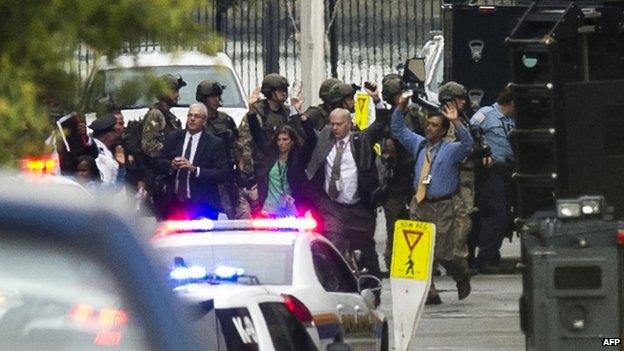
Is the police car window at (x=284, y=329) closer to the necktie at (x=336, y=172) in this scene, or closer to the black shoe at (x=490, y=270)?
the necktie at (x=336, y=172)

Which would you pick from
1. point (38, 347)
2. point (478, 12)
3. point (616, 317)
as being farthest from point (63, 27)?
point (478, 12)

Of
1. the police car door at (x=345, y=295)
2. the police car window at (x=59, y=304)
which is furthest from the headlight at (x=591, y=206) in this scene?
the police car window at (x=59, y=304)

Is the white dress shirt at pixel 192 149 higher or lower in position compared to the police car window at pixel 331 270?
lower

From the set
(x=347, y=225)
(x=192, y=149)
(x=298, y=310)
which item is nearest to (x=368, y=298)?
(x=298, y=310)

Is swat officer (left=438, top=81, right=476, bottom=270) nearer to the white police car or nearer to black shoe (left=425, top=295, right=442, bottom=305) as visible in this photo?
black shoe (left=425, top=295, right=442, bottom=305)

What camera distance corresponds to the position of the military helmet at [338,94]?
66.2 ft

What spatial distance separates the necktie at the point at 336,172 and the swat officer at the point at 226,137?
973 mm

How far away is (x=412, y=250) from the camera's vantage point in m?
14.6

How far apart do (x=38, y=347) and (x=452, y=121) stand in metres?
13.9

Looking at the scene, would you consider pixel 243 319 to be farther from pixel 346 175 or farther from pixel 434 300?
pixel 434 300

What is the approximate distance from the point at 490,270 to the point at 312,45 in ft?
11.2

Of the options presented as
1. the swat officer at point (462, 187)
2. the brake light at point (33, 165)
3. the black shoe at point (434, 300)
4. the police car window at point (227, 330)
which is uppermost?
the brake light at point (33, 165)

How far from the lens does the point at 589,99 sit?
480 inches

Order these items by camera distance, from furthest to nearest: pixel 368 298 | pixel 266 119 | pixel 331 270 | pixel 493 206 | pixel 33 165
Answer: pixel 493 206 < pixel 266 119 < pixel 368 298 < pixel 331 270 < pixel 33 165
